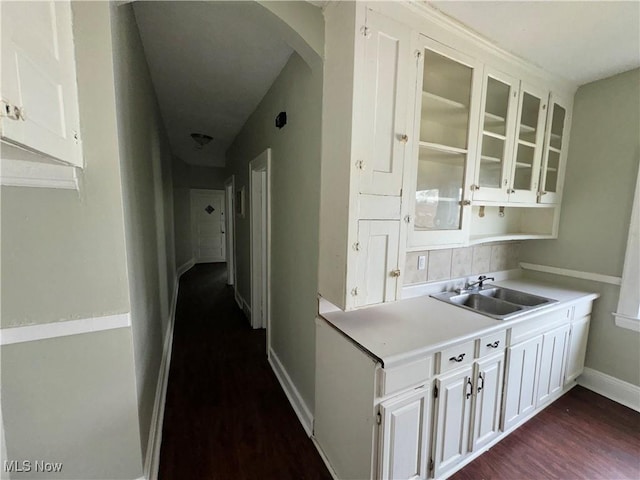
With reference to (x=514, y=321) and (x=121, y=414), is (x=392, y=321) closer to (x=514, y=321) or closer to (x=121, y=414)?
(x=514, y=321)

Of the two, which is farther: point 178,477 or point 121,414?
point 178,477

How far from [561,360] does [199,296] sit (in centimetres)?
461

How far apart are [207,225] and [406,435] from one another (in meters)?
6.81

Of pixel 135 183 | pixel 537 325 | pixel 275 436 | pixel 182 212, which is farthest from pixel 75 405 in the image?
pixel 182 212

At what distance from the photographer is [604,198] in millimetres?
2180

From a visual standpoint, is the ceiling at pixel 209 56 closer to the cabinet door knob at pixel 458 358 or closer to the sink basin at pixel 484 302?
the cabinet door knob at pixel 458 358

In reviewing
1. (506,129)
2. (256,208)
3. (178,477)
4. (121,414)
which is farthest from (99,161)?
(506,129)

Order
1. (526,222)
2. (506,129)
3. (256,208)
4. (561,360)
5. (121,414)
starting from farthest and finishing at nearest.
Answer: (256,208) → (526,222) → (561,360) → (506,129) → (121,414)

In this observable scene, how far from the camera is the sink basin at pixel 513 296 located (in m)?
2.07

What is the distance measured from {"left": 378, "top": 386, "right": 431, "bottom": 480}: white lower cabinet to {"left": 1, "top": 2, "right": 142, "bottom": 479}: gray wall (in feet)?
3.81

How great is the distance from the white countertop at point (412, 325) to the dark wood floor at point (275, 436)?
86cm

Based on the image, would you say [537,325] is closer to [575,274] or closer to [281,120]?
[575,274]

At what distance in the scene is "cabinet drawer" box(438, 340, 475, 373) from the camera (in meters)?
1.32

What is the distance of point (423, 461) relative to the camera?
1.34 metres
